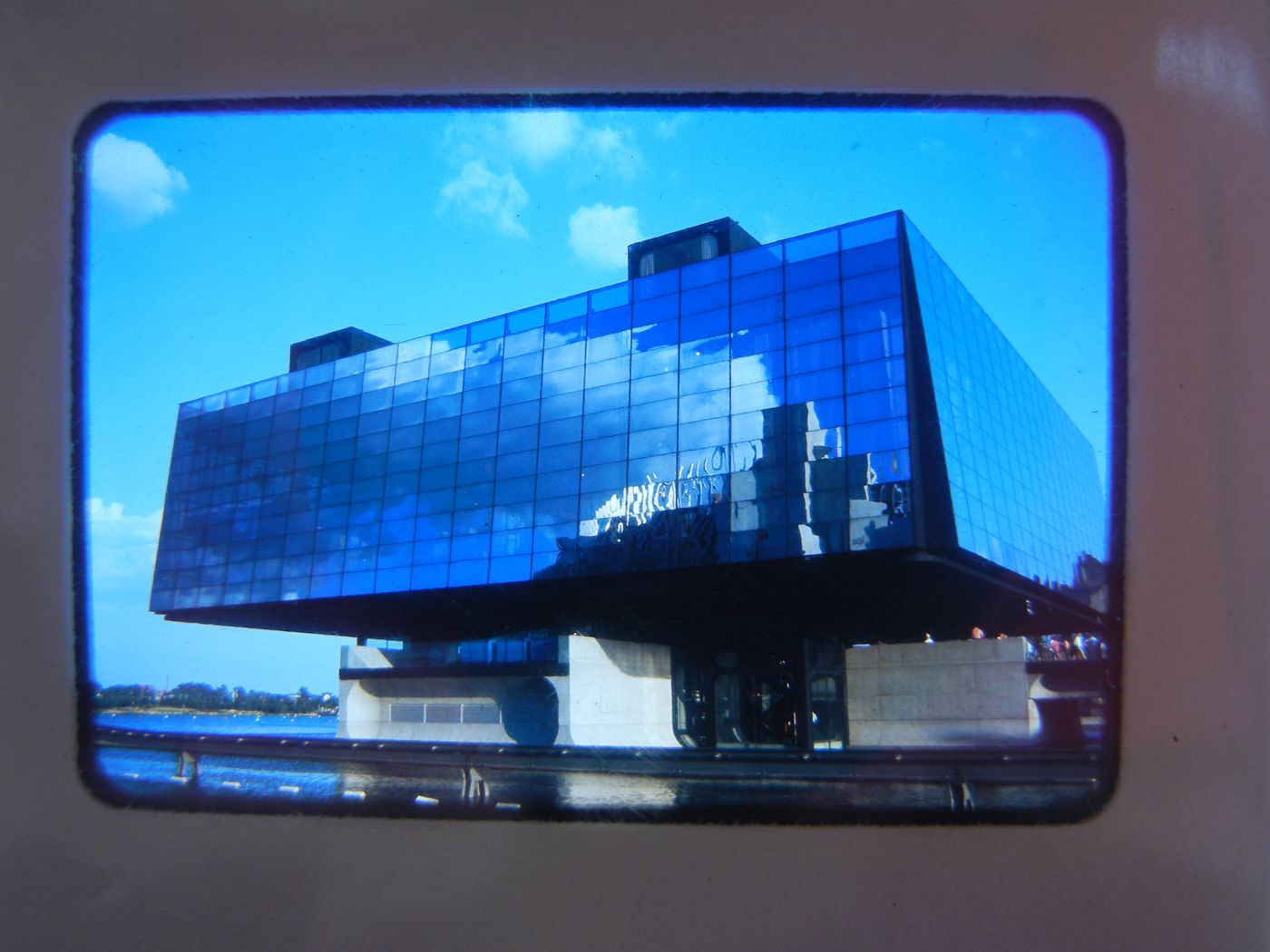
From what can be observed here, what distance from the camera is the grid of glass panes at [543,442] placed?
3.13 meters

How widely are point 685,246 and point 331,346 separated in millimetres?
1485

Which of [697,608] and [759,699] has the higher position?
[697,608]

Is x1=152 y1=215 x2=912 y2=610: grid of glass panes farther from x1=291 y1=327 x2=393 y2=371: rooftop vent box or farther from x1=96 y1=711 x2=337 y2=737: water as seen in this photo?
x1=96 y1=711 x2=337 y2=737: water

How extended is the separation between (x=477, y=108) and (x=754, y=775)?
1843mm

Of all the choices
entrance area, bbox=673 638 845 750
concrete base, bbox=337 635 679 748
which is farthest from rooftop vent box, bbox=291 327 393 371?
entrance area, bbox=673 638 845 750

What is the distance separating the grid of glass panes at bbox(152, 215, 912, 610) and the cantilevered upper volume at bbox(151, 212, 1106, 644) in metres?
0.02

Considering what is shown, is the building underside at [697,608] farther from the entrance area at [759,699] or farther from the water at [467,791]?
the water at [467,791]

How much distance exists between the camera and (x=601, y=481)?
4527mm

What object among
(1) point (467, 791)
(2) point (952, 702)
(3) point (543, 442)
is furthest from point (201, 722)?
(3) point (543, 442)

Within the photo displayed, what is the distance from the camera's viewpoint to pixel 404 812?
193 centimetres

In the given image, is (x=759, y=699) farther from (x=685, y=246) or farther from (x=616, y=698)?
(x=685, y=246)

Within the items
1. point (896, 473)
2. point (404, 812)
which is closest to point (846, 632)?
point (404, 812)

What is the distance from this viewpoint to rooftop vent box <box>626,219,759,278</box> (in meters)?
3.07

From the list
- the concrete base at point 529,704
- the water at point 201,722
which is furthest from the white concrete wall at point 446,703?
the water at point 201,722
